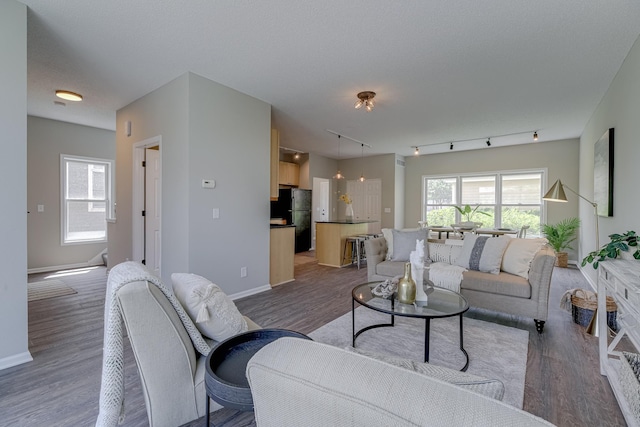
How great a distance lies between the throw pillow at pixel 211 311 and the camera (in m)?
1.51

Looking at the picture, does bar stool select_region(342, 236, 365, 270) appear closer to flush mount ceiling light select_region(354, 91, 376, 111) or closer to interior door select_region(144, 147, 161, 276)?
flush mount ceiling light select_region(354, 91, 376, 111)

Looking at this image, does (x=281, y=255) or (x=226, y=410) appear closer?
(x=226, y=410)

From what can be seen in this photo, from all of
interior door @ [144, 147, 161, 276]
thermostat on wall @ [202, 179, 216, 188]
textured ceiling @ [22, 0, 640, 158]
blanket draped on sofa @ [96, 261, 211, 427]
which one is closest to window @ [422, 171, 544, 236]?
textured ceiling @ [22, 0, 640, 158]

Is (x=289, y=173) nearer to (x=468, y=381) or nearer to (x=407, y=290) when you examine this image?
(x=407, y=290)

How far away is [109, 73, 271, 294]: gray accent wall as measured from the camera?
343 cm

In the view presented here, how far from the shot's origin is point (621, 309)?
1.89 m

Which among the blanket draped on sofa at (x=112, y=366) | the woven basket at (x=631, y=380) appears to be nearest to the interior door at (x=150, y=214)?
the blanket draped on sofa at (x=112, y=366)

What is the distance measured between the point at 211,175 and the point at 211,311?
2428 mm

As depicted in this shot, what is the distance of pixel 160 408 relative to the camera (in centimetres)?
136

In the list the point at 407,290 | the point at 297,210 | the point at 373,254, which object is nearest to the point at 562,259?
the point at 373,254

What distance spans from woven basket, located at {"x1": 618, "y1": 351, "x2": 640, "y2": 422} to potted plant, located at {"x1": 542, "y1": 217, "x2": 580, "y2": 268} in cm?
498

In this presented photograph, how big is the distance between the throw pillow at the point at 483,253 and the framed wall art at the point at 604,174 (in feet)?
3.59

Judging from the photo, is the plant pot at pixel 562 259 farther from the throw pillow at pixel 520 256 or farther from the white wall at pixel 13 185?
the white wall at pixel 13 185

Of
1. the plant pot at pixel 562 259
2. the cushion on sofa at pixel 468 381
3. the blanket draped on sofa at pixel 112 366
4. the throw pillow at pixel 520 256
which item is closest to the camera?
the cushion on sofa at pixel 468 381
